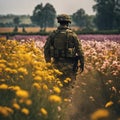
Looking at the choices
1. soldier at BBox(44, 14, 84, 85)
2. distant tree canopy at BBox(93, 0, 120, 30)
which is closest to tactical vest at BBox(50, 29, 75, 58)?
soldier at BBox(44, 14, 84, 85)

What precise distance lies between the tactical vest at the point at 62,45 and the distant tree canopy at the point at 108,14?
7134cm

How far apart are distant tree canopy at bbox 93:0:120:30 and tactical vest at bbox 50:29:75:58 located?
7134 centimetres

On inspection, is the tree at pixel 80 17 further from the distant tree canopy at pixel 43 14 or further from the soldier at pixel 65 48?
the soldier at pixel 65 48

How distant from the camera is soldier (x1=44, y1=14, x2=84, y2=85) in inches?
287

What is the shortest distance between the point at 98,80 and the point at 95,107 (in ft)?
2.97

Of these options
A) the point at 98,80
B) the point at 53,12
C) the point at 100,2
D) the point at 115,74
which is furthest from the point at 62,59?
the point at 53,12

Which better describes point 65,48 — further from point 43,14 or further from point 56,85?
Answer: point 43,14

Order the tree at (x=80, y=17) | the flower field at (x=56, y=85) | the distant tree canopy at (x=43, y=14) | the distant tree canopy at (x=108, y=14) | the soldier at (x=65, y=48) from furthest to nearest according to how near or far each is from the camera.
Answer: the tree at (x=80, y=17) < the distant tree canopy at (x=43, y=14) < the distant tree canopy at (x=108, y=14) < the soldier at (x=65, y=48) < the flower field at (x=56, y=85)

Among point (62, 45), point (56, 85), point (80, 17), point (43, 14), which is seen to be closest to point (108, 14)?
point (43, 14)

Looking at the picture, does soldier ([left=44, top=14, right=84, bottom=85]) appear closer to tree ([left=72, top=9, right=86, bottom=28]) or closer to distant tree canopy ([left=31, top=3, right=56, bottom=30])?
distant tree canopy ([left=31, top=3, right=56, bottom=30])

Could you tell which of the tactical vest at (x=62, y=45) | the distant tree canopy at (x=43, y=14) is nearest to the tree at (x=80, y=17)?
the distant tree canopy at (x=43, y=14)

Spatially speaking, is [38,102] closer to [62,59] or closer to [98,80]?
[62,59]

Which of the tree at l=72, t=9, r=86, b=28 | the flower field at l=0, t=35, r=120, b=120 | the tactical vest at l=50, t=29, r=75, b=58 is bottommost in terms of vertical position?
the tree at l=72, t=9, r=86, b=28

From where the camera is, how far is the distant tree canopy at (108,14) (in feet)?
260
